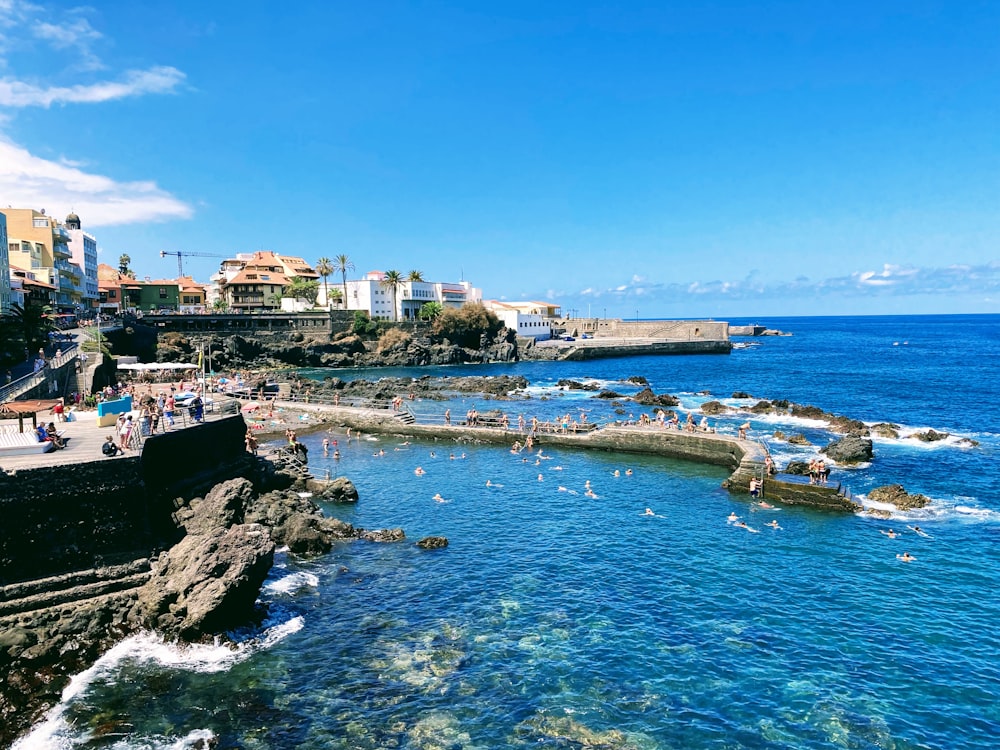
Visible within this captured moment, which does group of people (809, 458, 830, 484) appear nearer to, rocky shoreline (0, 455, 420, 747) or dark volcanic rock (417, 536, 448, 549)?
dark volcanic rock (417, 536, 448, 549)

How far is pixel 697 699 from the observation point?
16609mm

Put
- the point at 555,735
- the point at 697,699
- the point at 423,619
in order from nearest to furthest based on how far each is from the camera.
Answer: the point at 555,735, the point at 697,699, the point at 423,619

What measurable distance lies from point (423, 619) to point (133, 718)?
8410mm

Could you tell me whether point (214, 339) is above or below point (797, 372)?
above

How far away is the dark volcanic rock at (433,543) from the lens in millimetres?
27141

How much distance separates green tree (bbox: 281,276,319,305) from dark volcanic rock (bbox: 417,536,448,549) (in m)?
115

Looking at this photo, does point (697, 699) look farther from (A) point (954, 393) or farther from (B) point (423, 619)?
(A) point (954, 393)

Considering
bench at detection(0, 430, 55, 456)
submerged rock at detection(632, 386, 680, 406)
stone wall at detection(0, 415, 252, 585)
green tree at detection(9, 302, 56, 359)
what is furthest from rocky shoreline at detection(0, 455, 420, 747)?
submerged rock at detection(632, 386, 680, 406)


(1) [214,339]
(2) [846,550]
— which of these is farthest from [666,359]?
(2) [846,550]

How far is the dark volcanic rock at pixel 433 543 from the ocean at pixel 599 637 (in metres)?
0.51

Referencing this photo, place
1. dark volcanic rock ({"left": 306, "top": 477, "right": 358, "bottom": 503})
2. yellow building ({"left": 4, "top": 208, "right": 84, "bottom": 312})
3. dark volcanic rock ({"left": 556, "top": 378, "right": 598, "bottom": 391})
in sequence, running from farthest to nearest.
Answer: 1. dark volcanic rock ({"left": 556, "top": 378, "right": 598, "bottom": 391})
2. yellow building ({"left": 4, "top": 208, "right": 84, "bottom": 312})
3. dark volcanic rock ({"left": 306, "top": 477, "right": 358, "bottom": 503})

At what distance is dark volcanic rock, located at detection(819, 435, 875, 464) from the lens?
40344mm

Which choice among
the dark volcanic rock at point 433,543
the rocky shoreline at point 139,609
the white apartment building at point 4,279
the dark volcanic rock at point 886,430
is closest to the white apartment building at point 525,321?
the white apartment building at point 4,279

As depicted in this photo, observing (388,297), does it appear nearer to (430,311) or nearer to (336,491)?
(430,311)
